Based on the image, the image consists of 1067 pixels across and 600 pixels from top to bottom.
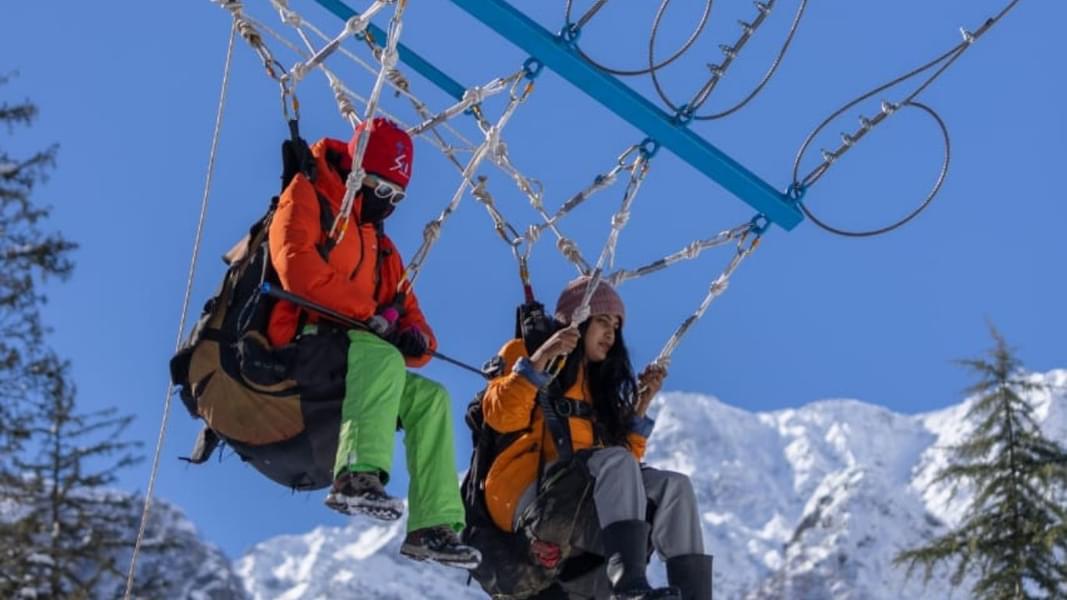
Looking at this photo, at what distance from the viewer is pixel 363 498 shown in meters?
6.54

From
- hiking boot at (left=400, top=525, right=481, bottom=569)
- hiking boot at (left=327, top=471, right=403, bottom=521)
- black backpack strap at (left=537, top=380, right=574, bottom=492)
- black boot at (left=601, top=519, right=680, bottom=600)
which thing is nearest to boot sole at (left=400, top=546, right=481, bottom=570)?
hiking boot at (left=400, top=525, right=481, bottom=569)

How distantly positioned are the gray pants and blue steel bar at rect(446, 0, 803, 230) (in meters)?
1.23

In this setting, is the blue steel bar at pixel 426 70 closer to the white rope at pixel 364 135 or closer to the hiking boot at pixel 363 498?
the white rope at pixel 364 135

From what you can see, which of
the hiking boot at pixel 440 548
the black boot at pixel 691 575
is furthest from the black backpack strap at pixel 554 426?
the hiking boot at pixel 440 548

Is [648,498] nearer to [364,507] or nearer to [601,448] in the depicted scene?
[601,448]

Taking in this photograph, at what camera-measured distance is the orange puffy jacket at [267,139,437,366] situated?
22.6 feet

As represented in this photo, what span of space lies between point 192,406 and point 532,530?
149cm

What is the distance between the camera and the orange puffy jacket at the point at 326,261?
690 centimetres

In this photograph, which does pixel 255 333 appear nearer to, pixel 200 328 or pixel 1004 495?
pixel 200 328

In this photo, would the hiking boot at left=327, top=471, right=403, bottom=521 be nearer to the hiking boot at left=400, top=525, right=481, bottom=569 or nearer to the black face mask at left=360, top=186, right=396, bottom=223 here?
the hiking boot at left=400, top=525, right=481, bottom=569

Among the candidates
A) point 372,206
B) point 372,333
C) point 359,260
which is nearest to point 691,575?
point 372,333

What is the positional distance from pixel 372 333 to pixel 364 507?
827 mm

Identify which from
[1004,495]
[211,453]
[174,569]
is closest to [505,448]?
[211,453]

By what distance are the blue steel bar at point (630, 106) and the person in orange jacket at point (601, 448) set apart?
769 millimetres
